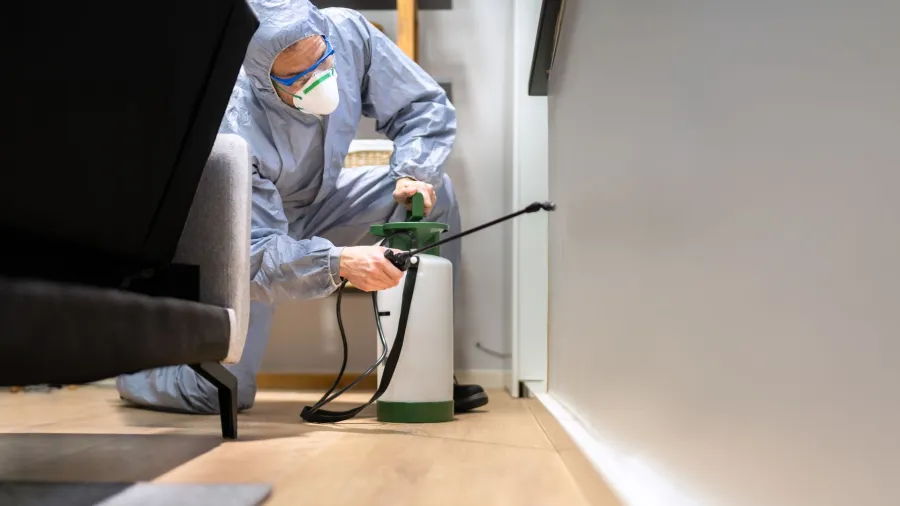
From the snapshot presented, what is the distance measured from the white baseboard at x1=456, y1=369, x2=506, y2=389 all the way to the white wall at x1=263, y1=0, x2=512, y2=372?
0.05 feet

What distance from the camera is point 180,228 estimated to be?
834 millimetres

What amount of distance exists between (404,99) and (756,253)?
139cm

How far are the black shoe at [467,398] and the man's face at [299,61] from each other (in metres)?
0.75

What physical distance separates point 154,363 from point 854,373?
1.99 ft

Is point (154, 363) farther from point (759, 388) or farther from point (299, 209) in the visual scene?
point (299, 209)

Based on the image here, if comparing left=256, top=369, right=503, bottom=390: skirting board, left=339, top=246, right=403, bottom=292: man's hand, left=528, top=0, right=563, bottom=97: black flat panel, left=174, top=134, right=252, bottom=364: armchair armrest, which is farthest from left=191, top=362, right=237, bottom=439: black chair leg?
left=256, top=369, right=503, bottom=390: skirting board

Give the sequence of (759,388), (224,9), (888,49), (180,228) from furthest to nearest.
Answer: (180,228), (224,9), (759,388), (888,49)

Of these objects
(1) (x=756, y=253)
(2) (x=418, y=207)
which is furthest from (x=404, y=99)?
(1) (x=756, y=253)

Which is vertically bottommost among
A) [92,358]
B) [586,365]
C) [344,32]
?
[586,365]

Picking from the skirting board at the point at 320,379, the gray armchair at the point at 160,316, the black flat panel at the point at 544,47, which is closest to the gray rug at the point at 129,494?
the gray armchair at the point at 160,316

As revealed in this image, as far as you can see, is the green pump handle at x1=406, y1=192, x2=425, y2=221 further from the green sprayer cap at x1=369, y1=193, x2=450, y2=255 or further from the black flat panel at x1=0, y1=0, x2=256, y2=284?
the black flat panel at x1=0, y1=0, x2=256, y2=284

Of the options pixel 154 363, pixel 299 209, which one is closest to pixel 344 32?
pixel 299 209

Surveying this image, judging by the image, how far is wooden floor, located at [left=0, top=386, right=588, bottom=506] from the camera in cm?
80

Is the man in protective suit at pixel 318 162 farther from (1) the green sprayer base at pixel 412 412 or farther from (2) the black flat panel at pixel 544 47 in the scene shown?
(2) the black flat panel at pixel 544 47
